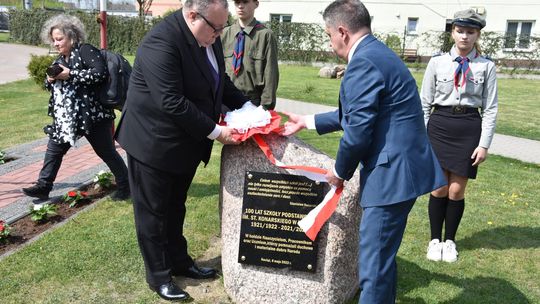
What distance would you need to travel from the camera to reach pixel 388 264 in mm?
2799

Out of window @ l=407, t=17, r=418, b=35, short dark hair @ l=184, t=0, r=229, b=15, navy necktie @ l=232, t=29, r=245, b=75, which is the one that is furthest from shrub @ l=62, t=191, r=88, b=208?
window @ l=407, t=17, r=418, b=35

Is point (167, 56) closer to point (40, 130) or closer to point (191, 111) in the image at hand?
point (191, 111)

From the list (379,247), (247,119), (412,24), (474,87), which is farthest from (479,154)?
(412,24)

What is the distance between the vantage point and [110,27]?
28.1 metres

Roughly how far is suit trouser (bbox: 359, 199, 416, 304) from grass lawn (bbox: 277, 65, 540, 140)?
331 inches

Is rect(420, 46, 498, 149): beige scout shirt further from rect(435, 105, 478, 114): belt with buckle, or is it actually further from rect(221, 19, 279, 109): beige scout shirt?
rect(221, 19, 279, 109): beige scout shirt

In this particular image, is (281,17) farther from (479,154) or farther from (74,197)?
Answer: (479,154)

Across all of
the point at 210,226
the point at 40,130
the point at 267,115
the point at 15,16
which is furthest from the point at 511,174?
the point at 15,16

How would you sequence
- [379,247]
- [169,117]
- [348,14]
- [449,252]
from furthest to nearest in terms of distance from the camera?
[449,252]
[169,117]
[379,247]
[348,14]

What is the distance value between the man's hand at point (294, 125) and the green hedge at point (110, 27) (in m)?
24.9

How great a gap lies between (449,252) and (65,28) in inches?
165

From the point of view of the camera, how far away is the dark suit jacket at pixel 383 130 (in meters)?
2.54

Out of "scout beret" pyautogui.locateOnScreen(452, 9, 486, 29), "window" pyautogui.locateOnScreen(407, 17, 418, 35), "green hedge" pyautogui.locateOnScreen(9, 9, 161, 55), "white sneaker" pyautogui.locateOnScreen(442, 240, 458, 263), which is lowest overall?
"white sneaker" pyautogui.locateOnScreen(442, 240, 458, 263)

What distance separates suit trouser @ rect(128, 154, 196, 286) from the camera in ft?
11.0
